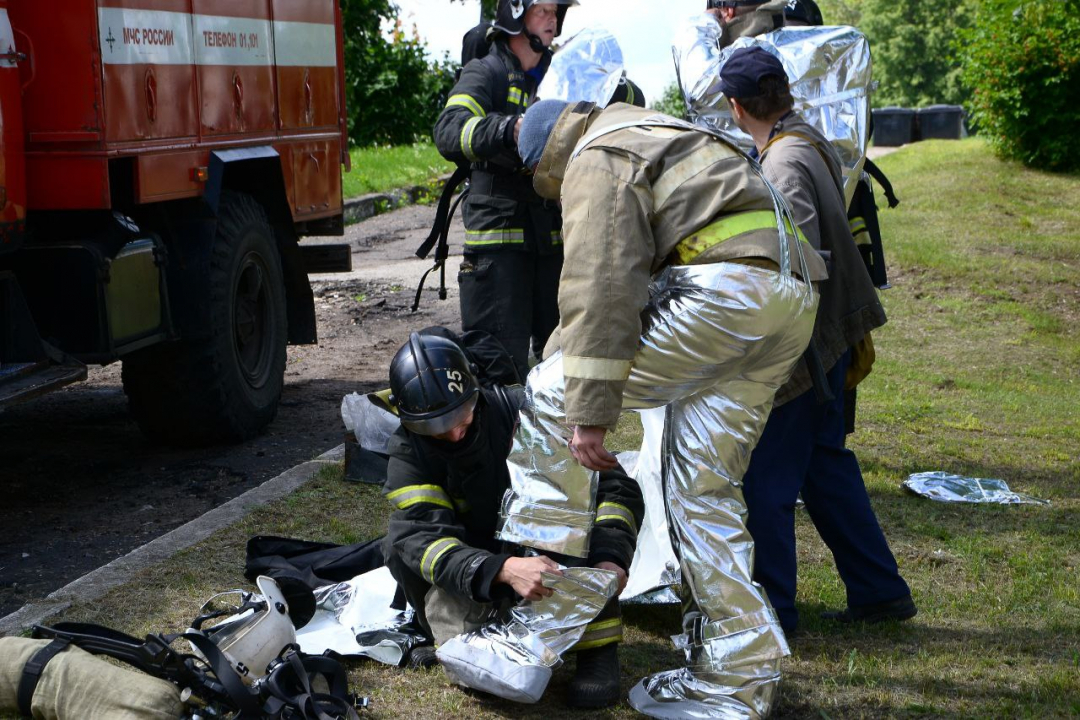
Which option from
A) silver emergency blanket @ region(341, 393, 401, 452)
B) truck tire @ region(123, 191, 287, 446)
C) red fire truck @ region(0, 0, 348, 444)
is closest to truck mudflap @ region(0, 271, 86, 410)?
red fire truck @ region(0, 0, 348, 444)

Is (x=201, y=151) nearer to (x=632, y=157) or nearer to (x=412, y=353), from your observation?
(x=412, y=353)

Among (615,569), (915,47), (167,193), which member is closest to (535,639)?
(615,569)

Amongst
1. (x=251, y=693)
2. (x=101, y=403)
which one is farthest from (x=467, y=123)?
(x=101, y=403)

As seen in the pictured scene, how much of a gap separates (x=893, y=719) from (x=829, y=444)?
3.31 feet

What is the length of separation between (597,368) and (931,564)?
2275 millimetres

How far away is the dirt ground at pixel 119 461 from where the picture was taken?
16.5 feet

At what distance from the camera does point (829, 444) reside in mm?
4180

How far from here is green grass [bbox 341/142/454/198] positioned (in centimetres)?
1650

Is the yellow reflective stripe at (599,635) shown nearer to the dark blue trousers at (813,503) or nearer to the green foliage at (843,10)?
the dark blue trousers at (813,503)

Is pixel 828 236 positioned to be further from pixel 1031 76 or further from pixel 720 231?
pixel 1031 76

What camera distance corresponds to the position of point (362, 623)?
160 inches

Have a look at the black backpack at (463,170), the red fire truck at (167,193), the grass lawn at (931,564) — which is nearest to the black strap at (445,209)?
the black backpack at (463,170)

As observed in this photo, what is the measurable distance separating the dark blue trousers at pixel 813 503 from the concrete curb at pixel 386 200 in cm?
1076

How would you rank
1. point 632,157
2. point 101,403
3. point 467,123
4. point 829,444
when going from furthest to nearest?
point 101,403 → point 467,123 → point 829,444 → point 632,157
